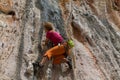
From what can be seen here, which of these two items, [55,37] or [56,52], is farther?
[55,37]

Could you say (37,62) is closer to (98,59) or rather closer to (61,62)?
(61,62)

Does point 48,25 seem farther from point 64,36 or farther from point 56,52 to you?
point 56,52

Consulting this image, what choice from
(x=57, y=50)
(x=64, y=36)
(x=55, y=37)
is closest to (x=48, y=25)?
(x=64, y=36)

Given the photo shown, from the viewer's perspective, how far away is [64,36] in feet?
32.8

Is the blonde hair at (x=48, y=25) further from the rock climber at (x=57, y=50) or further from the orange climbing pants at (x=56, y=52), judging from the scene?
the orange climbing pants at (x=56, y=52)

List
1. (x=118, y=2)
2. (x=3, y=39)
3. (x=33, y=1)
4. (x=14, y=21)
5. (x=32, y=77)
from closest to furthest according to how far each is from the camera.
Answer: (x=32, y=77), (x=3, y=39), (x=14, y=21), (x=33, y=1), (x=118, y=2)

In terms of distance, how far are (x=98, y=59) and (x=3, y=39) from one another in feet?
10.7

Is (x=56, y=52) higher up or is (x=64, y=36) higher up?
(x=56, y=52)

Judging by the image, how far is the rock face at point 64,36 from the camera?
28.9 ft

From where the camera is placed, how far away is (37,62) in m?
8.83

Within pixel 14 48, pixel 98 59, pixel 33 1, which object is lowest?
pixel 98 59

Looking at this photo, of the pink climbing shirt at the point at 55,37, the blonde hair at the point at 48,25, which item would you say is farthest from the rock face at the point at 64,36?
the pink climbing shirt at the point at 55,37

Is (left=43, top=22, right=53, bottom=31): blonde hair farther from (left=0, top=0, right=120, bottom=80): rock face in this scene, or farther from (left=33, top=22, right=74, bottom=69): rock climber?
(left=33, top=22, right=74, bottom=69): rock climber

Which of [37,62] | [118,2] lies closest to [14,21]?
[37,62]
